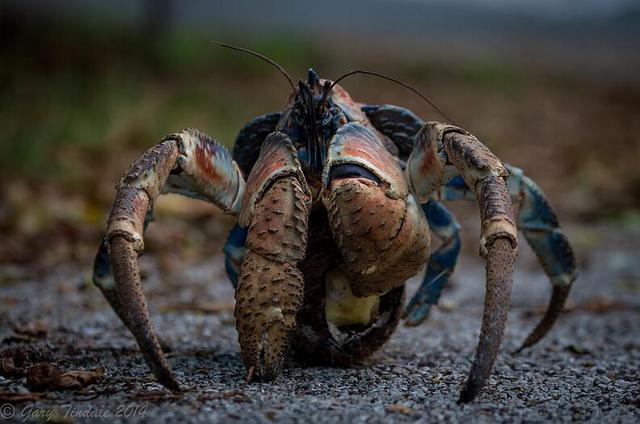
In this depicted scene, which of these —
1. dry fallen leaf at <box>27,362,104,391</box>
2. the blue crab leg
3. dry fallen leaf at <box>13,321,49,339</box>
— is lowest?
dry fallen leaf at <box>27,362,104,391</box>

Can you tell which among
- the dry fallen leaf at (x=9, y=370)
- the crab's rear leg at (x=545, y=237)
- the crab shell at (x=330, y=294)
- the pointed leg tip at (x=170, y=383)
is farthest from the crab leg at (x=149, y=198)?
the crab's rear leg at (x=545, y=237)

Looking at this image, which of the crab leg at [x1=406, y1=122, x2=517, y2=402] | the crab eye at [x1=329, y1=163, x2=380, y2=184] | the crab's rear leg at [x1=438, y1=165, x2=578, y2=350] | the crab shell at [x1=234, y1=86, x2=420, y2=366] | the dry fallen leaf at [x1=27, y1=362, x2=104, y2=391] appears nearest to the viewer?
the crab leg at [x1=406, y1=122, x2=517, y2=402]

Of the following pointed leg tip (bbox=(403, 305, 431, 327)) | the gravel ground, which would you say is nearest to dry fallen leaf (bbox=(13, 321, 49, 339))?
the gravel ground

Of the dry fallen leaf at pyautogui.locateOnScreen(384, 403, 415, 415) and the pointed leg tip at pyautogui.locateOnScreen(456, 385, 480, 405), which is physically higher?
the pointed leg tip at pyautogui.locateOnScreen(456, 385, 480, 405)

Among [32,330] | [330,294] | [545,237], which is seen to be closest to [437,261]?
→ [545,237]

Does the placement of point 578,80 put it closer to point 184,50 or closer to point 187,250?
point 184,50

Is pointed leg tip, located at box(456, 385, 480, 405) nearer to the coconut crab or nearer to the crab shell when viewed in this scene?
the coconut crab

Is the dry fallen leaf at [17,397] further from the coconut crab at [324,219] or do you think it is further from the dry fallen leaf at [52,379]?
the coconut crab at [324,219]
